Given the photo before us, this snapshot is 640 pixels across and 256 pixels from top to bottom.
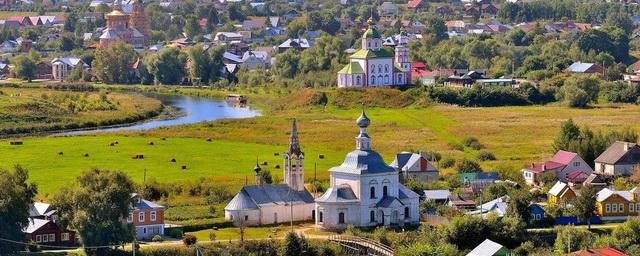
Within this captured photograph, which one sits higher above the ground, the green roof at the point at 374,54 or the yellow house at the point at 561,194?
the green roof at the point at 374,54

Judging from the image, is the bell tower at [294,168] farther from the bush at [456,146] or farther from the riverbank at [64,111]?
the riverbank at [64,111]

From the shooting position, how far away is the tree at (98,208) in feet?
118

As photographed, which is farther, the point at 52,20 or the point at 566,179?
the point at 52,20

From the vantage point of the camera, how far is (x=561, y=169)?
46781mm

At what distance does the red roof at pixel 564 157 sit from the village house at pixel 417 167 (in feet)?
12.5

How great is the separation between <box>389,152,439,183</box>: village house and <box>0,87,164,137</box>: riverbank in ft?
63.7

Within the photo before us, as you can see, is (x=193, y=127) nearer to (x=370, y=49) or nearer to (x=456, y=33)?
(x=370, y=49)

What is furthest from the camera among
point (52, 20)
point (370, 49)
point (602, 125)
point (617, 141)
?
point (52, 20)

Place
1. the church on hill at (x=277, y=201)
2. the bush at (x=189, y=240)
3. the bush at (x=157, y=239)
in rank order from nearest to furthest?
the bush at (x=189, y=240) < the bush at (x=157, y=239) < the church on hill at (x=277, y=201)

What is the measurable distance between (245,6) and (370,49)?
58478 millimetres

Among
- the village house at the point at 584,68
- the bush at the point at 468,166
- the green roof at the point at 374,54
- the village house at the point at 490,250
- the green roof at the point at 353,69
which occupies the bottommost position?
the village house at the point at 490,250

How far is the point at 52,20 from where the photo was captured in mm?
123938

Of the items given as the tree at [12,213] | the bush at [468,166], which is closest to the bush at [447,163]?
the bush at [468,166]

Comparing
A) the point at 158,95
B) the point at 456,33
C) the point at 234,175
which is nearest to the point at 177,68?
the point at 158,95
